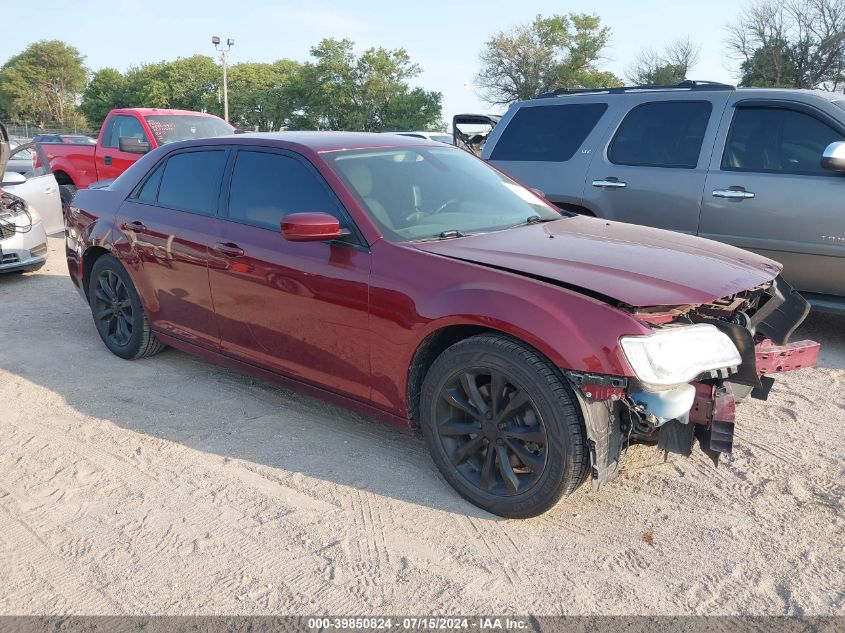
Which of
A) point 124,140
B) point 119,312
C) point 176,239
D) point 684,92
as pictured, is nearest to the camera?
point 176,239

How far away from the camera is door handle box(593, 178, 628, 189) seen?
5970 millimetres

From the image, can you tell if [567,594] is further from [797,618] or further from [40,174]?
[40,174]

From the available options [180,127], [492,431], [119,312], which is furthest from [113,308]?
[180,127]

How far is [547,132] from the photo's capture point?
6582 millimetres

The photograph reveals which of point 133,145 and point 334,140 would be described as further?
point 133,145

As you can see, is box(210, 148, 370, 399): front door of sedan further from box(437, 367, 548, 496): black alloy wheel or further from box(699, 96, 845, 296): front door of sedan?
box(699, 96, 845, 296): front door of sedan

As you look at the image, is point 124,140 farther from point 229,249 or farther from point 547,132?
point 229,249

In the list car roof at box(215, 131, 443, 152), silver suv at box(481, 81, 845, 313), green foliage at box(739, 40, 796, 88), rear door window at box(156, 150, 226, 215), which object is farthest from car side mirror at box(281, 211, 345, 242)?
green foliage at box(739, 40, 796, 88)

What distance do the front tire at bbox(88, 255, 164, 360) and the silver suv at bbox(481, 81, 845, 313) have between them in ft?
11.5

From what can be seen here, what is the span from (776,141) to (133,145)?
8652mm

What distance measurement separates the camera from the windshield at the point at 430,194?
3660mm

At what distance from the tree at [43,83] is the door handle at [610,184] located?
77165 mm

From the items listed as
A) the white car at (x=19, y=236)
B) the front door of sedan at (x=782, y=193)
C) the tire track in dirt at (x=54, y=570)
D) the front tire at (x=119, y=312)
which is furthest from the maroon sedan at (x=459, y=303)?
the white car at (x=19, y=236)

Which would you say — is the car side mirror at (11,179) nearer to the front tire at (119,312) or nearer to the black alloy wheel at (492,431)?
the front tire at (119,312)
